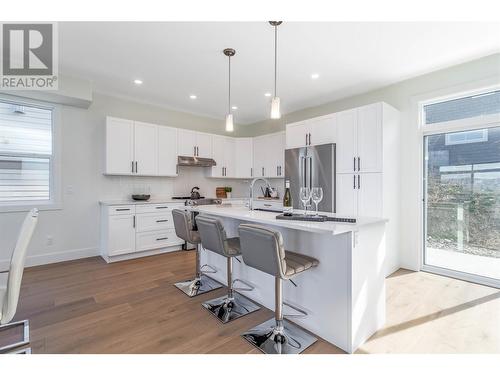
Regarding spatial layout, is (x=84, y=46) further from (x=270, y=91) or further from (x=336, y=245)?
(x=336, y=245)

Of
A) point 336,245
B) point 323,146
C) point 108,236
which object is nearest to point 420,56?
point 323,146

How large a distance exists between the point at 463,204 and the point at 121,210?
510 centimetres

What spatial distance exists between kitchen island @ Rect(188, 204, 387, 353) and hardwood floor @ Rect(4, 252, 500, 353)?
14 cm

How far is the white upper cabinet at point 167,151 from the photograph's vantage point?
4684mm

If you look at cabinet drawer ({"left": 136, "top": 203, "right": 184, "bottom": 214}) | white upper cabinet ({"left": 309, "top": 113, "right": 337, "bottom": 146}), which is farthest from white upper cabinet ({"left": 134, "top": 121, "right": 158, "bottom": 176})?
white upper cabinet ({"left": 309, "top": 113, "right": 337, "bottom": 146})

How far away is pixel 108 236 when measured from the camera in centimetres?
387

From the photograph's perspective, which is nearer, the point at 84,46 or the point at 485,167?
the point at 84,46

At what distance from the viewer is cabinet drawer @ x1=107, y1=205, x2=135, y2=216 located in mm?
3895

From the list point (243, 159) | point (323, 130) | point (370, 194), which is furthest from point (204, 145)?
point (370, 194)

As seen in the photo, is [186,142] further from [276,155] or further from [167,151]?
[276,155]

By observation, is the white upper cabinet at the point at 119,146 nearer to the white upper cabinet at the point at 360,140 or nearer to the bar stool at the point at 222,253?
the bar stool at the point at 222,253

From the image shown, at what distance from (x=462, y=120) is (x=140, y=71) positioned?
4.49 m

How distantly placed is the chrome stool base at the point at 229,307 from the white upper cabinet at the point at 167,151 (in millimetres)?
2944

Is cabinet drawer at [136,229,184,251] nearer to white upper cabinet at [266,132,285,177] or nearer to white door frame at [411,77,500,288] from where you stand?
white upper cabinet at [266,132,285,177]
